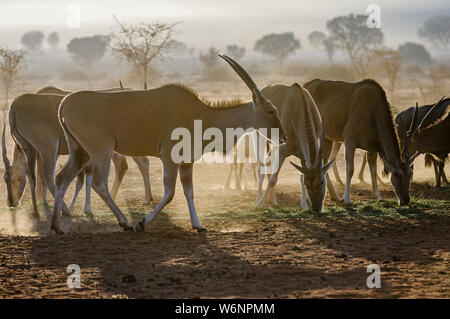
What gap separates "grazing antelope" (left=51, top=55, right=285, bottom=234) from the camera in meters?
8.81

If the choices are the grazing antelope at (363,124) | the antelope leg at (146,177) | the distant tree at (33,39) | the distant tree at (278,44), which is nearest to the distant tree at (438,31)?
the distant tree at (278,44)

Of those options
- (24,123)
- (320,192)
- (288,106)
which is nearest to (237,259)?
(320,192)

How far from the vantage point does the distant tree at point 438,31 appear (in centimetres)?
10094

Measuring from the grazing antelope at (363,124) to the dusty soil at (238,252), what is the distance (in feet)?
1.81

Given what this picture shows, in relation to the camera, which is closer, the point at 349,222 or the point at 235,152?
the point at 349,222

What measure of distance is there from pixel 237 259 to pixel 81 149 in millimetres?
2950

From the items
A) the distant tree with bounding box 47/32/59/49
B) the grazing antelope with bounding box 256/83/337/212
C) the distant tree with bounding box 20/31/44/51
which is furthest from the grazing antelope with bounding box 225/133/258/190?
the distant tree with bounding box 47/32/59/49

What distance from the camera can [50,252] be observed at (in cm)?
790

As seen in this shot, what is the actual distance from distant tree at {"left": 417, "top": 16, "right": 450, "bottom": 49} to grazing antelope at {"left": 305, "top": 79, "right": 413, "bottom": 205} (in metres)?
91.5

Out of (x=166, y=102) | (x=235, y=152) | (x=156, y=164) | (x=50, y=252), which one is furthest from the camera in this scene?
(x=156, y=164)

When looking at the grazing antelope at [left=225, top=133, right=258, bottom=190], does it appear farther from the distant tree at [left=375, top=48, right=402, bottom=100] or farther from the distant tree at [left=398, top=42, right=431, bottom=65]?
the distant tree at [left=398, top=42, right=431, bottom=65]

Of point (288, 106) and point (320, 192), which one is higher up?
point (288, 106)
